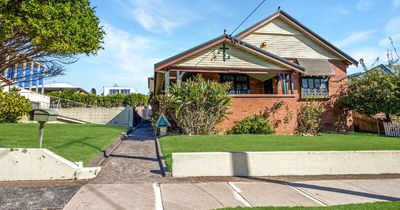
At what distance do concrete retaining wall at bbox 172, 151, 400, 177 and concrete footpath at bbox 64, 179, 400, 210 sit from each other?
0.68m

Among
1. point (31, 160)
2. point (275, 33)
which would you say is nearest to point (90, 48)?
point (31, 160)

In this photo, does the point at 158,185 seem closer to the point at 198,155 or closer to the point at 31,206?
the point at 198,155

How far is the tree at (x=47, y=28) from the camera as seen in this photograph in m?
9.39

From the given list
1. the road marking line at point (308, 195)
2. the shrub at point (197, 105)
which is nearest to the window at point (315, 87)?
the shrub at point (197, 105)

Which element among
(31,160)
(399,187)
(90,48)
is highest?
(90,48)

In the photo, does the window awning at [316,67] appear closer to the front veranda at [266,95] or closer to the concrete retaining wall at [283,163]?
the front veranda at [266,95]

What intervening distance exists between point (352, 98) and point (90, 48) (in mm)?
15304

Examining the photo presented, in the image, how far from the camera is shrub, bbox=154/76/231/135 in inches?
474

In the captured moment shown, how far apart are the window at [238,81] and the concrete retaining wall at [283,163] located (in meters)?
10.5

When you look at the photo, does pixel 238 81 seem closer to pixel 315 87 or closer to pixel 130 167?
pixel 315 87

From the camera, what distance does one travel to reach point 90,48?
41.2 feet

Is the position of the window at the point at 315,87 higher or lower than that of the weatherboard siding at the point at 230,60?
lower

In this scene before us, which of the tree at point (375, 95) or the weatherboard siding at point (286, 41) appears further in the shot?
the weatherboard siding at point (286, 41)

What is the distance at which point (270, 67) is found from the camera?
49.5 ft
